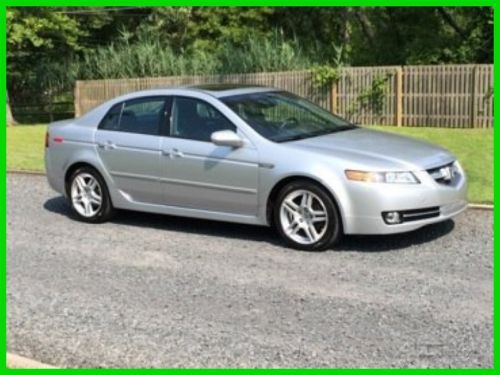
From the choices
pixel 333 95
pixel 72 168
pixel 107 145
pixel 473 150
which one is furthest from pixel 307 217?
pixel 333 95

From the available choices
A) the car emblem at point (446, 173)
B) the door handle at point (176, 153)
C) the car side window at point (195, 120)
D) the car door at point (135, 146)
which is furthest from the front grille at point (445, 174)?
the car door at point (135, 146)

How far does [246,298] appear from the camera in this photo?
5.82 meters

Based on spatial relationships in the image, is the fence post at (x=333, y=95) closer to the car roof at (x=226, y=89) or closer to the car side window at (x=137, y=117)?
the car roof at (x=226, y=89)

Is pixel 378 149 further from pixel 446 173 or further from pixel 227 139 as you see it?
pixel 227 139

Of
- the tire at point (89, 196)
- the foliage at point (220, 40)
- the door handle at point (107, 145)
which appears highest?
the foliage at point (220, 40)

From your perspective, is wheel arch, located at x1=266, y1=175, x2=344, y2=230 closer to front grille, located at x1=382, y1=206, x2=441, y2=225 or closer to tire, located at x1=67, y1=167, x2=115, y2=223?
front grille, located at x1=382, y1=206, x2=441, y2=225

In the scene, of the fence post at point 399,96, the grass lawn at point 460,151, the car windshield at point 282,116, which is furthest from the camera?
the fence post at point 399,96

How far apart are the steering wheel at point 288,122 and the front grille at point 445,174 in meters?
1.66

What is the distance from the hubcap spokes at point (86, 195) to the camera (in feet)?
29.1

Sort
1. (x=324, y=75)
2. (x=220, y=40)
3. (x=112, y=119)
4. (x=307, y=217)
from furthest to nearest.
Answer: (x=220, y=40) → (x=324, y=75) → (x=112, y=119) → (x=307, y=217)

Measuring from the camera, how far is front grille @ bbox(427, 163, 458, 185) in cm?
706

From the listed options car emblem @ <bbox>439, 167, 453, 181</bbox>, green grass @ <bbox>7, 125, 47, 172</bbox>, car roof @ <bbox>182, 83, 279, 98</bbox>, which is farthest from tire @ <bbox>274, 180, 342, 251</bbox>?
green grass @ <bbox>7, 125, 47, 172</bbox>

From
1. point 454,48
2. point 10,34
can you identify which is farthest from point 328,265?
point 10,34

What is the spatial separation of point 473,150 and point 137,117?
6967mm
